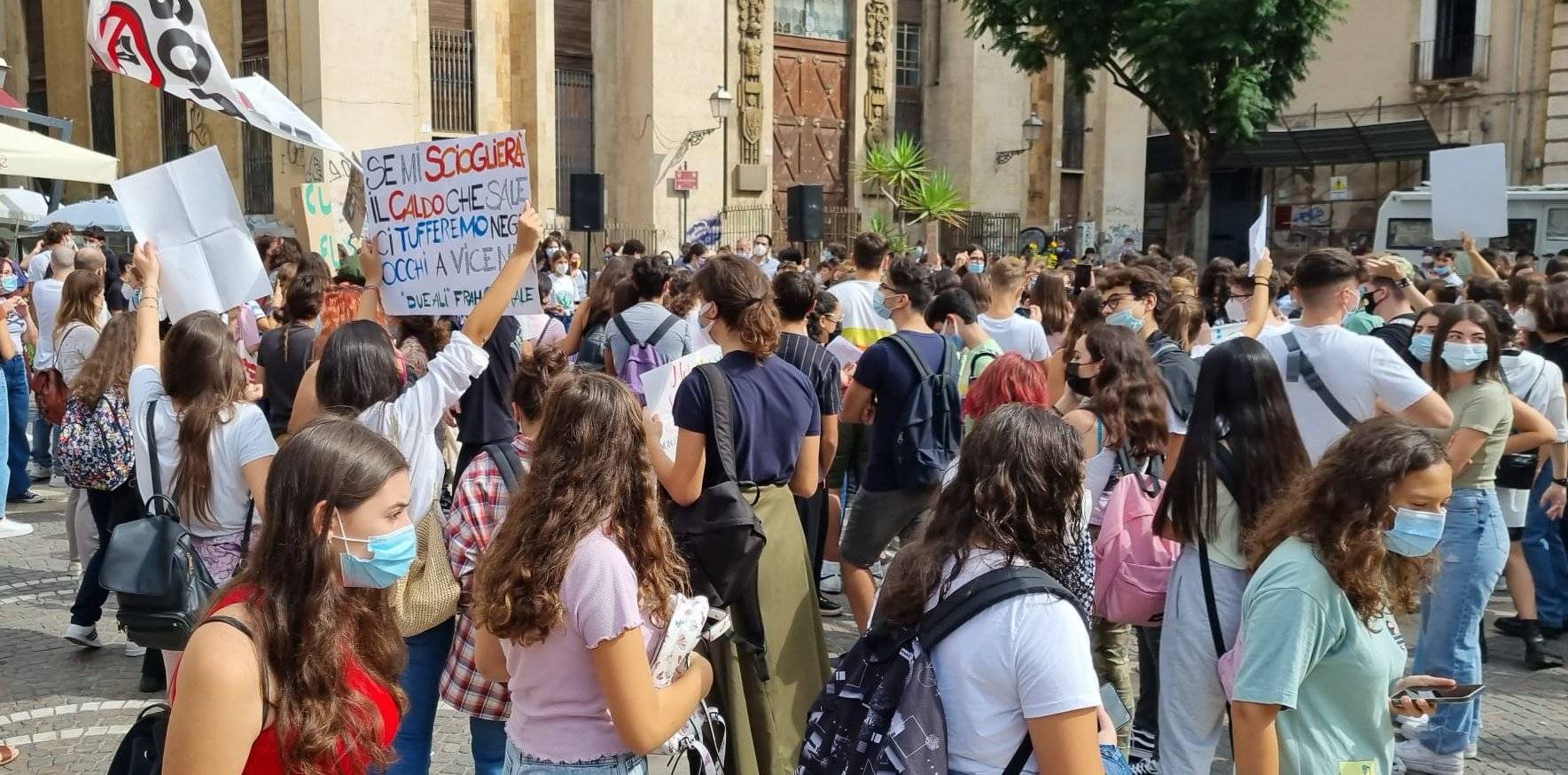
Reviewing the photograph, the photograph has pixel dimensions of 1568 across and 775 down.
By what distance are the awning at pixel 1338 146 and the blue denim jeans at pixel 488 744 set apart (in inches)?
877

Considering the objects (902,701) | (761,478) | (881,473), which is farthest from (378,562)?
(881,473)

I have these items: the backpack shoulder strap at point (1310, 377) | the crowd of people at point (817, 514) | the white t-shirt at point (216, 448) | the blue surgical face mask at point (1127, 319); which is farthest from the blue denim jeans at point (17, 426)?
the backpack shoulder strap at point (1310, 377)

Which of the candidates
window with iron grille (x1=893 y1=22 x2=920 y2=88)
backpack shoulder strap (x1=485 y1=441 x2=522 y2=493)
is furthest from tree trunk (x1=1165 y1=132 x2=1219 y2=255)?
backpack shoulder strap (x1=485 y1=441 x2=522 y2=493)

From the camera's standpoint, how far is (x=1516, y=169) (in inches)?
1004

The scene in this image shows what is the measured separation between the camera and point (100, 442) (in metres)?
5.78

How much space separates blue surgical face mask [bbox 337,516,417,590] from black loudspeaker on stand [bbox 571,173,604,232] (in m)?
17.4

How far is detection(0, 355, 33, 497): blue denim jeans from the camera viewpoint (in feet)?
31.4

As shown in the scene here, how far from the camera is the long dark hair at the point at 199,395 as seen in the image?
4.06 m

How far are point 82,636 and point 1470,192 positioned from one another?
931 cm

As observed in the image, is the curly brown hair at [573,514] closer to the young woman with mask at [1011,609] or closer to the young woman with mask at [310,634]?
the young woman with mask at [310,634]

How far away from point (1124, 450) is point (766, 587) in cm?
151

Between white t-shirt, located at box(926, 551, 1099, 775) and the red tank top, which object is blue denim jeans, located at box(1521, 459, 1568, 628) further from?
the red tank top

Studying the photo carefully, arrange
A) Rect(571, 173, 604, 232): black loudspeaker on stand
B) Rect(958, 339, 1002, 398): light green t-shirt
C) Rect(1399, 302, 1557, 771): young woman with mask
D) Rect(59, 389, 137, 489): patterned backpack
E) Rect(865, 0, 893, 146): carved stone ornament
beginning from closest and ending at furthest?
Rect(1399, 302, 1557, 771): young woman with mask < Rect(59, 389, 137, 489): patterned backpack < Rect(958, 339, 1002, 398): light green t-shirt < Rect(571, 173, 604, 232): black loudspeaker on stand < Rect(865, 0, 893, 146): carved stone ornament

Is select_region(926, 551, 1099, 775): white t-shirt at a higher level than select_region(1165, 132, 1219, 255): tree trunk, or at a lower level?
lower
